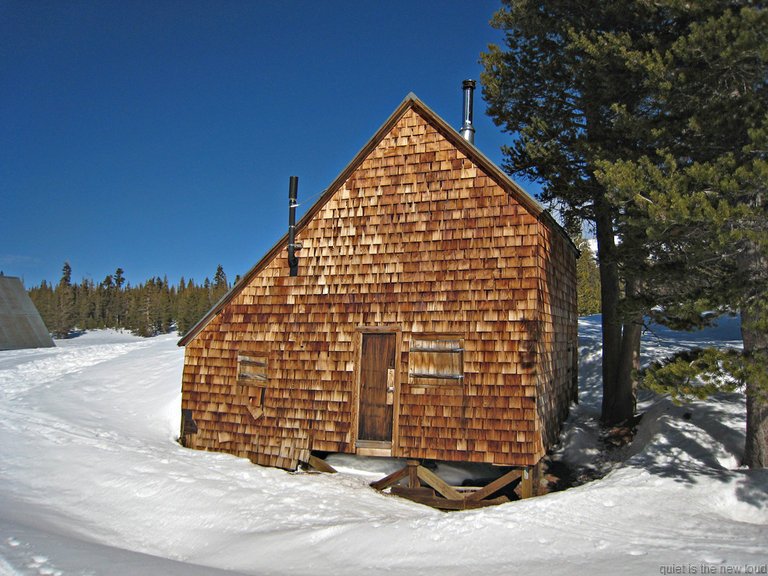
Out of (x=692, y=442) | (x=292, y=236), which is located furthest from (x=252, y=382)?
(x=692, y=442)

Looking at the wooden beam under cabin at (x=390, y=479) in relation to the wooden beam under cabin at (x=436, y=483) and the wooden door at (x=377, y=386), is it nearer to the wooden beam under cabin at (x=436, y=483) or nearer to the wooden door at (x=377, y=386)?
the wooden beam under cabin at (x=436, y=483)

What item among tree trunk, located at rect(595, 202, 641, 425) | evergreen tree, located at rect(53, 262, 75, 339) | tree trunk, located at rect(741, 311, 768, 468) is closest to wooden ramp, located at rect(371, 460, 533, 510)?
tree trunk, located at rect(741, 311, 768, 468)

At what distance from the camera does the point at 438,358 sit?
9.47 m

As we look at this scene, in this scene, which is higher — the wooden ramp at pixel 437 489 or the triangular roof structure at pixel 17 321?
the triangular roof structure at pixel 17 321

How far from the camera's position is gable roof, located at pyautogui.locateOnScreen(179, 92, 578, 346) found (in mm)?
9297

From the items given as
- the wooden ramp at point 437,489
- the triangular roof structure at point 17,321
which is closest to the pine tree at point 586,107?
the wooden ramp at point 437,489

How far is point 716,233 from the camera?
264 inches

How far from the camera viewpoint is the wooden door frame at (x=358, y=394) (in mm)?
9531

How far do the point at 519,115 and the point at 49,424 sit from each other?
46.4 feet

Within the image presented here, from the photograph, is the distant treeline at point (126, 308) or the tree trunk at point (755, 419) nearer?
the tree trunk at point (755, 419)

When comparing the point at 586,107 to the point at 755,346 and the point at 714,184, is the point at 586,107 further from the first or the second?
the point at 755,346

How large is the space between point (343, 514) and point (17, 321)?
29964 mm

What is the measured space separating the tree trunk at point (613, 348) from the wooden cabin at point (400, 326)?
168cm

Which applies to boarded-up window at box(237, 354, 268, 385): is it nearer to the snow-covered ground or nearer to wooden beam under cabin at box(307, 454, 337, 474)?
the snow-covered ground
